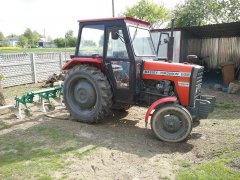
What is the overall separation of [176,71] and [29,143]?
9.97ft

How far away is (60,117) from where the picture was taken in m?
6.40

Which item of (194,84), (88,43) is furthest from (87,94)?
(194,84)

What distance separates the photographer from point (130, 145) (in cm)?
476

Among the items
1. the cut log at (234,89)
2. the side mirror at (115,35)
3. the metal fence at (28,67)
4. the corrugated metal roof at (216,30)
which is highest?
the corrugated metal roof at (216,30)

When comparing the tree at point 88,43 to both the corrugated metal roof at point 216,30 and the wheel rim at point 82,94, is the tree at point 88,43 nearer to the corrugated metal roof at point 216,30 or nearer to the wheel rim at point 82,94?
the wheel rim at point 82,94

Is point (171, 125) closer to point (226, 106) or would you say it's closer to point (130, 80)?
point (130, 80)

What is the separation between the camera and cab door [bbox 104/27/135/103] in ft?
17.4

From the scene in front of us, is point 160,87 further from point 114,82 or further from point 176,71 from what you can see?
point 114,82

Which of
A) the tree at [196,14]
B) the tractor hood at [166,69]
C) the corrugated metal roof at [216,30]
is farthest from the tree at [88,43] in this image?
the tree at [196,14]

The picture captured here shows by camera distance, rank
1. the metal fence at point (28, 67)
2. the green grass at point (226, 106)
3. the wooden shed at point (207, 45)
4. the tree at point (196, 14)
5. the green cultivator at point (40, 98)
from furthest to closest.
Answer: the tree at point (196, 14) < the wooden shed at point (207, 45) < the metal fence at point (28, 67) < the green grass at point (226, 106) < the green cultivator at point (40, 98)

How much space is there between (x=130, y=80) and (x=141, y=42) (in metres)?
0.90

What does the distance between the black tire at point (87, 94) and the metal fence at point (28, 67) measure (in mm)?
5504

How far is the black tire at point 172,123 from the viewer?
4.75 m

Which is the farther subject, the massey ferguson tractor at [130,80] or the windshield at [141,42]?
the windshield at [141,42]
